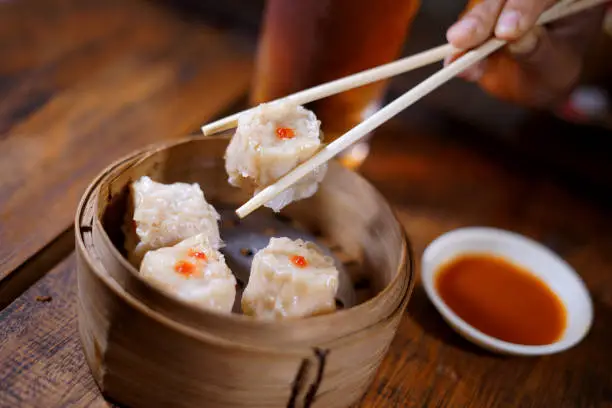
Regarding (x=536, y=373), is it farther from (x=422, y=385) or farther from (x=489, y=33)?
(x=489, y=33)

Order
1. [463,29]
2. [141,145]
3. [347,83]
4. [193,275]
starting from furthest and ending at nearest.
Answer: [141,145], [463,29], [347,83], [193,275]

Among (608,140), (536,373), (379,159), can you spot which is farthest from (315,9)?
(608,140)

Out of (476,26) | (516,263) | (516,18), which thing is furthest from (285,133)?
(516,263)

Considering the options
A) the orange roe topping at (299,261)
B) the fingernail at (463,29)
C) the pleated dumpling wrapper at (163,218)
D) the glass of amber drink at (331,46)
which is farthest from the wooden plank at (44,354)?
the fingernail at (463,29)

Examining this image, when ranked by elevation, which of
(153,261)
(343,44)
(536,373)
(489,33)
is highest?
(489,33)

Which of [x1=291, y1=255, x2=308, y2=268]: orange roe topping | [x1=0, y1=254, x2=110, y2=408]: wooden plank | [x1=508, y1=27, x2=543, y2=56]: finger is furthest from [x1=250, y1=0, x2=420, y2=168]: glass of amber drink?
[x1=0, y1=254, x2=110, y2=408]: wooden plank

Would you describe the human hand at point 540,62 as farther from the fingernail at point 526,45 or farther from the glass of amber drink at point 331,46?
the glass of amber drink at point 331,46

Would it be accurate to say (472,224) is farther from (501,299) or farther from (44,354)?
(44,354)
